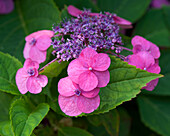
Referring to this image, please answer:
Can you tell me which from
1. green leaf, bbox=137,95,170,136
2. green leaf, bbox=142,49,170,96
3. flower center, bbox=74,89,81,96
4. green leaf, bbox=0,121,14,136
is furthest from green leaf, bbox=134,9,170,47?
green leaf, bbox=0,121,14,136

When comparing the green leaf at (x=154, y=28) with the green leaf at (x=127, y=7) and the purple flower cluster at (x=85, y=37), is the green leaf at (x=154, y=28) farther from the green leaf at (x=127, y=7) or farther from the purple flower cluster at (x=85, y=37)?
the purple flower cluster at (x=85, y=37)

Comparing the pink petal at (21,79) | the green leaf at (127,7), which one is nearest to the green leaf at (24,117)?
the pink petal at (21,79)

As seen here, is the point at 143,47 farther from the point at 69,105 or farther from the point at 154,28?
the point at 154,28

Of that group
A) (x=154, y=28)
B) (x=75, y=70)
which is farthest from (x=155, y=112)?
(x=75, y=70)

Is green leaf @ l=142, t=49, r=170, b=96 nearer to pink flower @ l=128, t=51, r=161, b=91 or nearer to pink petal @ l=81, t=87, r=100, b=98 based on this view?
pink flower @ l=128, t=51, r=161, b=91

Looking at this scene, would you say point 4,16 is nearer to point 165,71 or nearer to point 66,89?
point 66,89

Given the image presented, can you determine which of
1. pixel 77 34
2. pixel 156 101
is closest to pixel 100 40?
pixel 77 34
